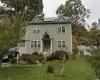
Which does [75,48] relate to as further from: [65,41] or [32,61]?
[32,61]

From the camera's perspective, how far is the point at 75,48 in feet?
127

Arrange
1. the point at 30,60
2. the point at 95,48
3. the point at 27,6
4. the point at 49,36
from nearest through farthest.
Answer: the point at 95,48 → the point at 30,60 → the point at 49,36 → the point at 27,6

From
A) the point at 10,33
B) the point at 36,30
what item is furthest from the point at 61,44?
the point at 10,33

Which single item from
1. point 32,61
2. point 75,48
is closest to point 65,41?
point 75,48

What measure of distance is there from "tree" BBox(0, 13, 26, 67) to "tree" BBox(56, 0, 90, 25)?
42908 millimetres

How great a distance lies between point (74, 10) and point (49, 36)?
2838 cm

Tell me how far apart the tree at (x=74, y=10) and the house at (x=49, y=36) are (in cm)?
2542

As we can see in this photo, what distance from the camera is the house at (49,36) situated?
A: 3812 centimetres

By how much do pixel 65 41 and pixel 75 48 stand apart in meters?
2.32

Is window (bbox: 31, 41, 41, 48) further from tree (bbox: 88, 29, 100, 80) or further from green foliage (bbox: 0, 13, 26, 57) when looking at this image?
tree (bbox: 88, 29, 100, 80)

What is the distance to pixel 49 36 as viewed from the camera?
3850 centimetres

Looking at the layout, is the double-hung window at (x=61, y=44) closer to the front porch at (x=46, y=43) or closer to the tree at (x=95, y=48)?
the front porch at (x=46, y=43)

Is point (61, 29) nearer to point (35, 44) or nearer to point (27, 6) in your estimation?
point (35, 44)

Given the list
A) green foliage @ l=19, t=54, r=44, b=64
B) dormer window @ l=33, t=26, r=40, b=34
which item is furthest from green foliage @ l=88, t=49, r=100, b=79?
dormer window @ l=33, t=26, r=40, b=34
